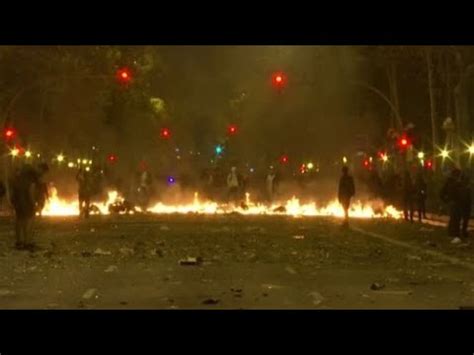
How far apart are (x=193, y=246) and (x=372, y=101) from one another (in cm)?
3644

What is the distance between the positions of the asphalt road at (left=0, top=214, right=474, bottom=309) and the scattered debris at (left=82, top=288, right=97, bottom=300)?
0.01 meters

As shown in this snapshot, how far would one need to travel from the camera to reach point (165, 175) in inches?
2672

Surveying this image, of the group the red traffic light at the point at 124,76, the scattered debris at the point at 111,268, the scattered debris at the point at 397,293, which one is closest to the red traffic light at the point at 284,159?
the red traffic light at the point at 124,76

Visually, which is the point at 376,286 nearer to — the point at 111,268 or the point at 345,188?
the point at 111,268

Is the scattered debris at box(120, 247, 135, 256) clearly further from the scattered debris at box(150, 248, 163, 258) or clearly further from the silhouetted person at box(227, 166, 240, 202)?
the silhouetted person at box(227, 166, 240, 202)

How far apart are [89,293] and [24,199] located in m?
8.80

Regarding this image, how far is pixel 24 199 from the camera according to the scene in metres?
23.1

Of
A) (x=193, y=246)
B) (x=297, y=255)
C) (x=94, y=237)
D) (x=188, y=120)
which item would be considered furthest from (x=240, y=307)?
(x=188, y=120)

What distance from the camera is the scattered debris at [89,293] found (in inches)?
561

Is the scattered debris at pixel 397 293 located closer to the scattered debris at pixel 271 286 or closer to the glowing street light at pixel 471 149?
the scattered debris at pixel 271 286

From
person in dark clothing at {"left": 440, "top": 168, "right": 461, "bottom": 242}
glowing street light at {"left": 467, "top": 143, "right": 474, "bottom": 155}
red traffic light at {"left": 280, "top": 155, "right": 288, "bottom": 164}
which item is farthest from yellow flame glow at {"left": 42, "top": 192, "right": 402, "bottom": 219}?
red traffic light at {"left": 280, "top": 155, "right": 288, "bottom": 164}

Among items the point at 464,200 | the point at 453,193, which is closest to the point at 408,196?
the point at 464,200

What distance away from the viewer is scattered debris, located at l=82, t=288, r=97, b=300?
1424 cm
